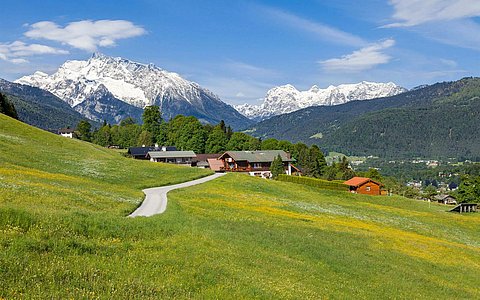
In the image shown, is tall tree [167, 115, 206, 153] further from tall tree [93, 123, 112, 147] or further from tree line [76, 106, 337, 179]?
tall tree [93, 123, 112, 147]

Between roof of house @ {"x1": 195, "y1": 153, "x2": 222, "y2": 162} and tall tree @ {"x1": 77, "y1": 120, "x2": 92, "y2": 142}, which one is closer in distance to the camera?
roof of house @ {"x1": 195, "y1": 153, "x2": 222, "y2": 162}

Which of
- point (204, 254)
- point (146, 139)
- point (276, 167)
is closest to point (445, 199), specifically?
point (276, 167)

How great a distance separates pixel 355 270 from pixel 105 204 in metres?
20.1

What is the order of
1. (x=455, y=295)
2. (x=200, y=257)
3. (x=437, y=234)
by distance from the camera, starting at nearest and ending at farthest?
(x=200, y=257) < (x=455, y=295) < (x=437, y=234)

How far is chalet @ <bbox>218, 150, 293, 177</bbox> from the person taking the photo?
125m

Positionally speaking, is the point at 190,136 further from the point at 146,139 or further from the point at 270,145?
the point at 270,145

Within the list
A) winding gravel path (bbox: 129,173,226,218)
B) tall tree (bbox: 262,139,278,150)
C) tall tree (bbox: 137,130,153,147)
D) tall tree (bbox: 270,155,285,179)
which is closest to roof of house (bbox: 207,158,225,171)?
tall tree (bbox: 270,155,285,179)

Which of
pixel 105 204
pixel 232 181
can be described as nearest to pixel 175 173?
pixel 232 181

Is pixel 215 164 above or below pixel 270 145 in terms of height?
below

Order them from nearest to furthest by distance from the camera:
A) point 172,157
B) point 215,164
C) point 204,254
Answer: point 204,254
point 215,164
point 172,157

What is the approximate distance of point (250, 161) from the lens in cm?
12556

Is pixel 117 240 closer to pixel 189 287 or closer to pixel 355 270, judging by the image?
pixel 189 287

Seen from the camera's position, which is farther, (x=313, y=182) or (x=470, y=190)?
(x=470, y=190)

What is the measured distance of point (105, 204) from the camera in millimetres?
32969
